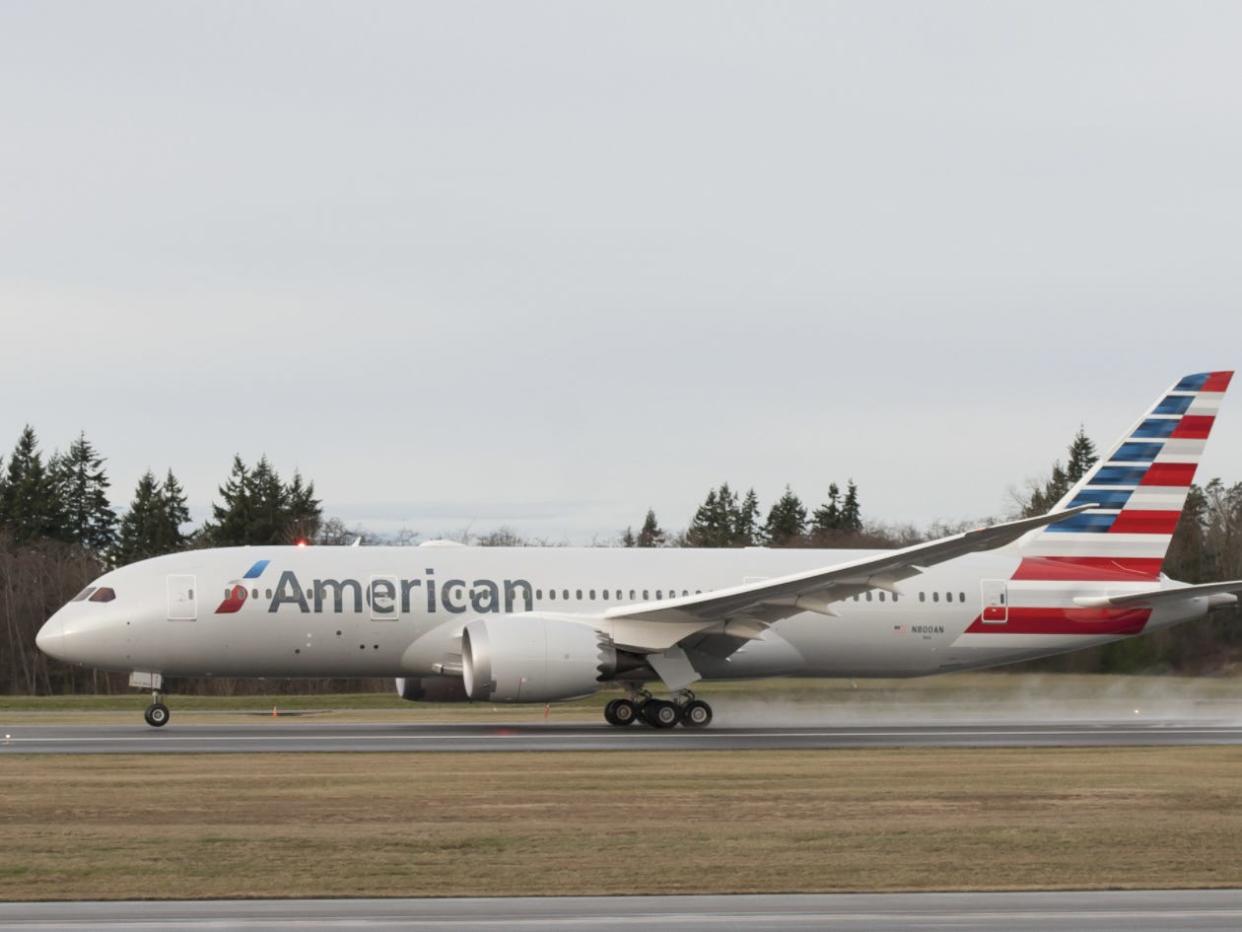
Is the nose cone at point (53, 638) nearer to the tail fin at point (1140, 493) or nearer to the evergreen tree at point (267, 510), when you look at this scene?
the tail fin at point (1140, 493)

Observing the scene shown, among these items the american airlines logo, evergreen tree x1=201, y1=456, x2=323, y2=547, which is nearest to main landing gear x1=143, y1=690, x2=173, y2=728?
the american airlines logo

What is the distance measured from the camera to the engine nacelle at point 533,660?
29609 millimetres

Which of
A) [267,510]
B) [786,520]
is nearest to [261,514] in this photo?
[267,510]

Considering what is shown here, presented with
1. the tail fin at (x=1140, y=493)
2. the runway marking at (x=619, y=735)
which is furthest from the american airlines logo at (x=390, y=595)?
the tail fin at (x=1140, y=493)

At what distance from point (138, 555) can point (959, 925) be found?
284ft

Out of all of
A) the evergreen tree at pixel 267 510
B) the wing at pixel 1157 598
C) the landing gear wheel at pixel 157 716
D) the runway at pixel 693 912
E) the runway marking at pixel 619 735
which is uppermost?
the evergreen tree at pixel 267 510

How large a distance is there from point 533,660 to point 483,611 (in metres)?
3.12

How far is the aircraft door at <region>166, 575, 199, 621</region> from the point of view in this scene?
31.5 metres

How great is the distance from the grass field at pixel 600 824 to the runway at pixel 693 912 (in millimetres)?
464

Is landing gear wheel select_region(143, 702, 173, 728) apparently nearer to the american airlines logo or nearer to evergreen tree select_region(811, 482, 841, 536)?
the american airlines logo

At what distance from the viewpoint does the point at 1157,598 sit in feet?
114

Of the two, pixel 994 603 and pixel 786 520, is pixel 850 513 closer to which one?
pixel 786 520

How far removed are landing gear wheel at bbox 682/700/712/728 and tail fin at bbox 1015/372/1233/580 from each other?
843 cm

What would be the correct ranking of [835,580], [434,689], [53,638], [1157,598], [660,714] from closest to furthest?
[835,580] < [53,638] < [660,714] < [434,689] < [1157,598]
